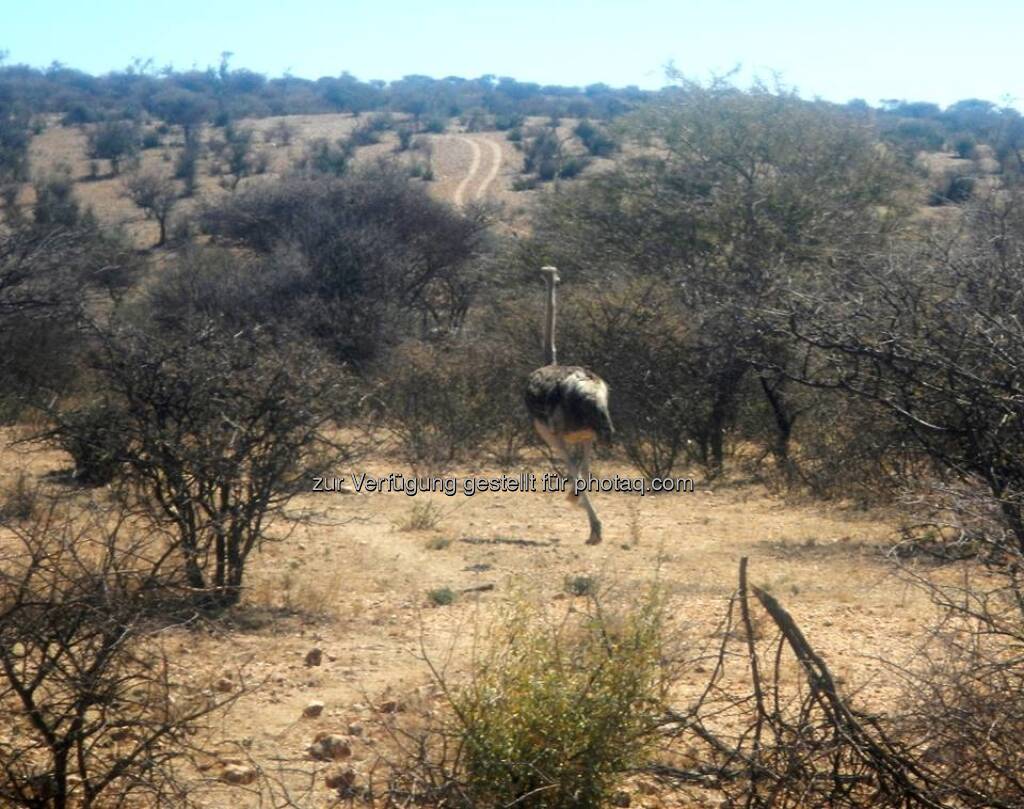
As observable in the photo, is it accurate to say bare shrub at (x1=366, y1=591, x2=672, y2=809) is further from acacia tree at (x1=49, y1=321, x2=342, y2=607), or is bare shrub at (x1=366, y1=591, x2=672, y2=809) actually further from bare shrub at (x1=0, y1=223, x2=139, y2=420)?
bare shrub at (x1=0, y1=223, x2=139, y2=420)

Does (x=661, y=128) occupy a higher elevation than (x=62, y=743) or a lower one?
higher

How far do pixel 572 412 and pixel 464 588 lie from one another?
2481mm

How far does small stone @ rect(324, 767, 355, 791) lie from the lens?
15.7ft

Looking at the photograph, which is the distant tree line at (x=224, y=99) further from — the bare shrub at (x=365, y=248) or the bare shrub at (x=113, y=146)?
the bare shrub at (x=365, y=248)

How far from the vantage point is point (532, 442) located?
14.9m

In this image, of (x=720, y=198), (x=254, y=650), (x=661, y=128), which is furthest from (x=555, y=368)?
(x=661, y=128)

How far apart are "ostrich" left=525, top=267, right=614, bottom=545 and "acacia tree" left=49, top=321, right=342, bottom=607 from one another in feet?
8.08

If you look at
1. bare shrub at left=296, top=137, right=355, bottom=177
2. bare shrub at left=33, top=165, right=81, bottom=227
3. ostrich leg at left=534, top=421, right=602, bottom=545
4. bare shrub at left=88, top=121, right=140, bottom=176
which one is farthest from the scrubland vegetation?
bare shrub at left=88, top=121, right=140, bottom=176

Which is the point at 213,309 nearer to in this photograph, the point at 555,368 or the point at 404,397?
the point at 404,397

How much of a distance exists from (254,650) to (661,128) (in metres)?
17.8

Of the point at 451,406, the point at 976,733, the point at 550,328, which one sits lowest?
the point at 451,406

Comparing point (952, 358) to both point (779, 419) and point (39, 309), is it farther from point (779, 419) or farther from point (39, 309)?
point (39, 309)

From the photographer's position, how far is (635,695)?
4500mm

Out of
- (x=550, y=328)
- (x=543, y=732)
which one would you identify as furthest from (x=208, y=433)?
(x=550, y=328)
